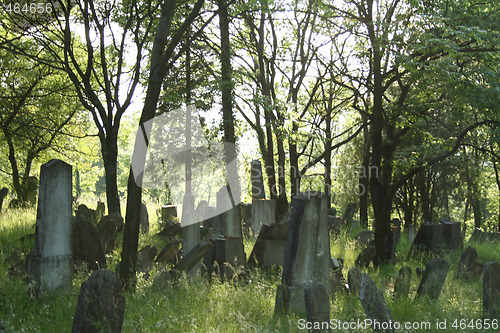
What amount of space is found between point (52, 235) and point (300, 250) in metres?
3.51

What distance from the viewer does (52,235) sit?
6.59m

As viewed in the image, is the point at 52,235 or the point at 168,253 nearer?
the point at 52,235

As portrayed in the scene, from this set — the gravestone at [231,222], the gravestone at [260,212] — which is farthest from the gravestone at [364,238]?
the gravestone at [231,222]

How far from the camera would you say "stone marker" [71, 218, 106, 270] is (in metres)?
7.85

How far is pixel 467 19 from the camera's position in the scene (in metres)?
10.4

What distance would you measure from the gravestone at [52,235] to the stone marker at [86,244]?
1.10m

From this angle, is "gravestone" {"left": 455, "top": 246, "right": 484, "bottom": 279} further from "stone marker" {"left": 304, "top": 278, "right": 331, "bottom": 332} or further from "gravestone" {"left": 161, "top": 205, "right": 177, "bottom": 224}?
"gravestone" {"left": 161, "top": 205, "right": 177, "bottom": 224}

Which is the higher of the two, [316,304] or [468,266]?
[316,304]

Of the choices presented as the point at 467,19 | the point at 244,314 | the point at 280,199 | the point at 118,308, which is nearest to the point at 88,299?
the point at 118,308

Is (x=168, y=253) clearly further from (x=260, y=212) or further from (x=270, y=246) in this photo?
(x=260, y=212)

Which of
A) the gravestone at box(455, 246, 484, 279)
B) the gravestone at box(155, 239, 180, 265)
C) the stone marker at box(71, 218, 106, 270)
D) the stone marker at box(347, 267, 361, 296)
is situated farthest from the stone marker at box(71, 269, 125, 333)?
the gravestone at box(455, 246, 484, 279)

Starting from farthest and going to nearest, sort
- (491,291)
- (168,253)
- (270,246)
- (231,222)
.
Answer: (231,222), (270,246), (168,253), (491,291)

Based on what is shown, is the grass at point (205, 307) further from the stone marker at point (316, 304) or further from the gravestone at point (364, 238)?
the gravestone at point (364, 238)

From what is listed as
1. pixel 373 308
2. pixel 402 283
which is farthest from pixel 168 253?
pixel 373 308
